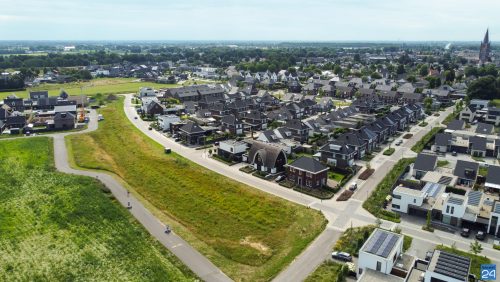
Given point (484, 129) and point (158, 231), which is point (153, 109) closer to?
point (158, 231)

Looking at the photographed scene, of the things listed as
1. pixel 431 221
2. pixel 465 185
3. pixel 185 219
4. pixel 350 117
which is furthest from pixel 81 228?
pixel 350 117

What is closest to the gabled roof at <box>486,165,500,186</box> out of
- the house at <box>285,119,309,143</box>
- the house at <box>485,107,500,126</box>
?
the house at <box>285,119,309,143</box>

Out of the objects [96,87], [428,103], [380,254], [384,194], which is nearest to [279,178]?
[384,194]

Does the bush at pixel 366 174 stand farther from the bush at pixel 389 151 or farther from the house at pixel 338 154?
the bush at pixel 389 151

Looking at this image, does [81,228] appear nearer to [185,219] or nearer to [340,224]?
[185,219]

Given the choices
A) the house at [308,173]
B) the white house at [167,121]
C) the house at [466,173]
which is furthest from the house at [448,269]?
the white house at [167,121]

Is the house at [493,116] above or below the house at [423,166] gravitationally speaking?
above
